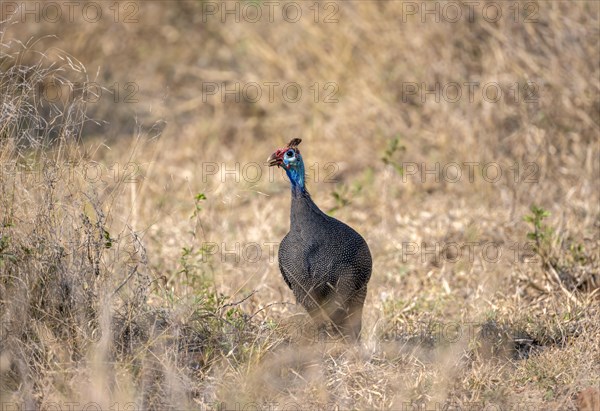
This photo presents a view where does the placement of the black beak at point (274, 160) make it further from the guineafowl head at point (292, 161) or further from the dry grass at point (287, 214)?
the dry grass at point (287, 214)

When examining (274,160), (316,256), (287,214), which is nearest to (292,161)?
(274,160)

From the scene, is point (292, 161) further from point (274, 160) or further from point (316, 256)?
point (316, 256)

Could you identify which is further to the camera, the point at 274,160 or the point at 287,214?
the point at 287,214

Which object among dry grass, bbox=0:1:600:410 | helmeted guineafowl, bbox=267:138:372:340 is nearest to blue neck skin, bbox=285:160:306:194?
helmeted guineafowl, bbox=267:138:372:340

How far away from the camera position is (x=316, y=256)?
453cm

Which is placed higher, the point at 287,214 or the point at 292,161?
the point at 292,161

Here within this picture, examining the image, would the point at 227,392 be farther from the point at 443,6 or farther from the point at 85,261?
the point at 443,6

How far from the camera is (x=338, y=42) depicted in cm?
816

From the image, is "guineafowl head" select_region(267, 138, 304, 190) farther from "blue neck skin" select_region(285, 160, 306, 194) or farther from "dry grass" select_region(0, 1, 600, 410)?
"dry grass" select_region(0, 1, 600, 410)

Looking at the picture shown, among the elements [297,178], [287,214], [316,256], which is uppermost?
[297,178]

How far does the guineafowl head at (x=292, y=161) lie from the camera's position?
4.57 meters

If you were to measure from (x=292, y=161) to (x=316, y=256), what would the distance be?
496mm

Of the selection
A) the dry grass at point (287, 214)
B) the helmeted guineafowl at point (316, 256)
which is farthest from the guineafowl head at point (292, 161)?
the dry grass at point (287, 214)

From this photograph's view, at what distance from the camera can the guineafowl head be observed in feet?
15.0
